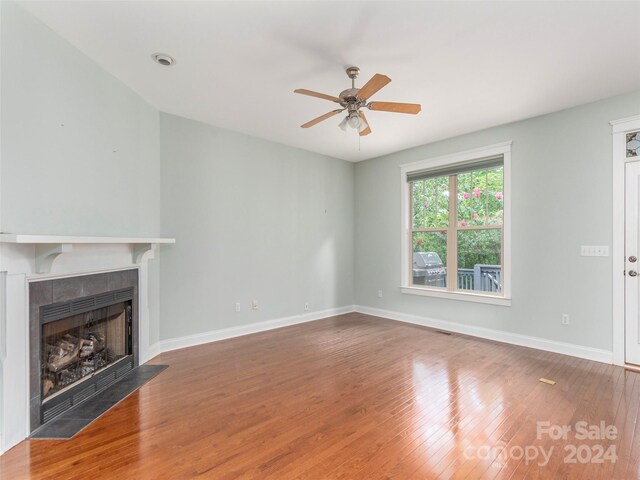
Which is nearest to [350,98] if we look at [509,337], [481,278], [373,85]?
[373,85]

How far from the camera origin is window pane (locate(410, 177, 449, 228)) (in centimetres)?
497

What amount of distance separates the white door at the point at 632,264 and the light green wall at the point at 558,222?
0.14 m

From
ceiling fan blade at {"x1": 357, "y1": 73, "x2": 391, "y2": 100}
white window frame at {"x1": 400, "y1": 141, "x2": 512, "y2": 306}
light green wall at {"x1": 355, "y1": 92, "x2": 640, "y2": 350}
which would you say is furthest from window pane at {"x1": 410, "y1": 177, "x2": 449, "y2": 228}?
ceiling fan blade at {"x1": 357, "y1": 73, "x2": 391, "y2": 100}

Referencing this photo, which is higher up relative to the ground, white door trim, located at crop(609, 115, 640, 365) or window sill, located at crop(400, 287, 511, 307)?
white door trim, located at crop(609, 115, 640, 365)

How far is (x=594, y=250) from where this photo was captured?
353cm

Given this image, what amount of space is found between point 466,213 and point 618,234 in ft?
5.57

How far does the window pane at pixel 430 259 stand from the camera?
4.98 metres

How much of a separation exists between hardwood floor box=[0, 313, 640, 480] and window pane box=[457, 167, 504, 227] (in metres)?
1.82

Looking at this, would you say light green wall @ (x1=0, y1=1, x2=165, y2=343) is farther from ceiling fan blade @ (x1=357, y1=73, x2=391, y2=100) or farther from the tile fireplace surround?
ceiling fan blade @ (x1=357, y1=73, x2=391, y2=100)

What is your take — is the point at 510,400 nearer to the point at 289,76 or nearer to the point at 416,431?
the point at 416,431

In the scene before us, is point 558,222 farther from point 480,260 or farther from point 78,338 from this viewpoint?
point 78,338

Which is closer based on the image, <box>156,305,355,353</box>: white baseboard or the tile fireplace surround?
the tile fireplace surround

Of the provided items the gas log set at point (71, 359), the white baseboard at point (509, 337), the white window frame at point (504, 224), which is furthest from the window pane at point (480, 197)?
the gas log set at point (71, 359)

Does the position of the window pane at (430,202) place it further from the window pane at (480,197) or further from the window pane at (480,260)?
the window pane at (480,260)
